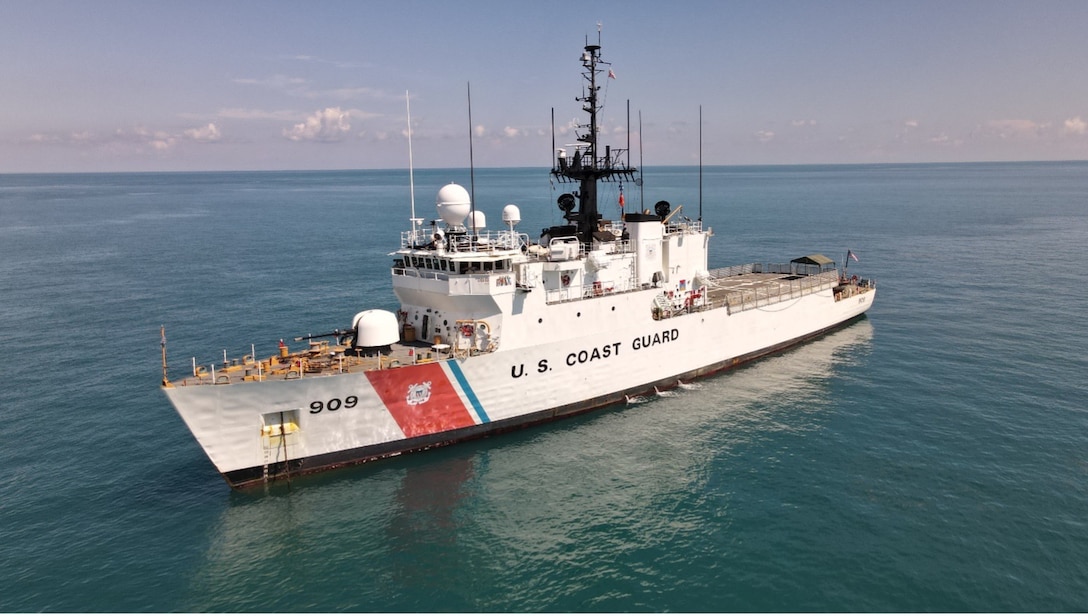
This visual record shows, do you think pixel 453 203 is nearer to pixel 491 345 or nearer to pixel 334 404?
pixel 491 345

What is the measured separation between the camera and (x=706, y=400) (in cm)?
3033

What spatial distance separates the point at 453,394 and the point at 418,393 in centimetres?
141

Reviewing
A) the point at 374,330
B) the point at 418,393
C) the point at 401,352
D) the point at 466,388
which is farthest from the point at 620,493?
the point at 374,330

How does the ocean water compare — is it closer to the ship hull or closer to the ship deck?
the ship hull

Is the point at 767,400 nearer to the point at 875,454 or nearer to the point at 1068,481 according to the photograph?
the point at 875,454

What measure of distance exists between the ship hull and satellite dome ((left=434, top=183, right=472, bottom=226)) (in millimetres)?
5864

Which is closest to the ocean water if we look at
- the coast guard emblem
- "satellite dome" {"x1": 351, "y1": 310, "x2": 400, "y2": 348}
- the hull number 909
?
the coast guard emblem

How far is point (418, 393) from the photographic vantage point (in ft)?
78.4

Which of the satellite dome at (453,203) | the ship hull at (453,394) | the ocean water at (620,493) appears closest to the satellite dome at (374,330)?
the ship hull at (453,394)

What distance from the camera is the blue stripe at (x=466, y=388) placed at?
2411cm

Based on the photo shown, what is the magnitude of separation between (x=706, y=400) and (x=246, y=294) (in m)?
37.5

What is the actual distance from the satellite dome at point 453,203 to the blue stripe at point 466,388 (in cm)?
636

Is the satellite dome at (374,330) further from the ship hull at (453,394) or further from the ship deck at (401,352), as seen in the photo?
the ship hull at (453,394)

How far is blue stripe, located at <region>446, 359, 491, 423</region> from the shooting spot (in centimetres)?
2411
